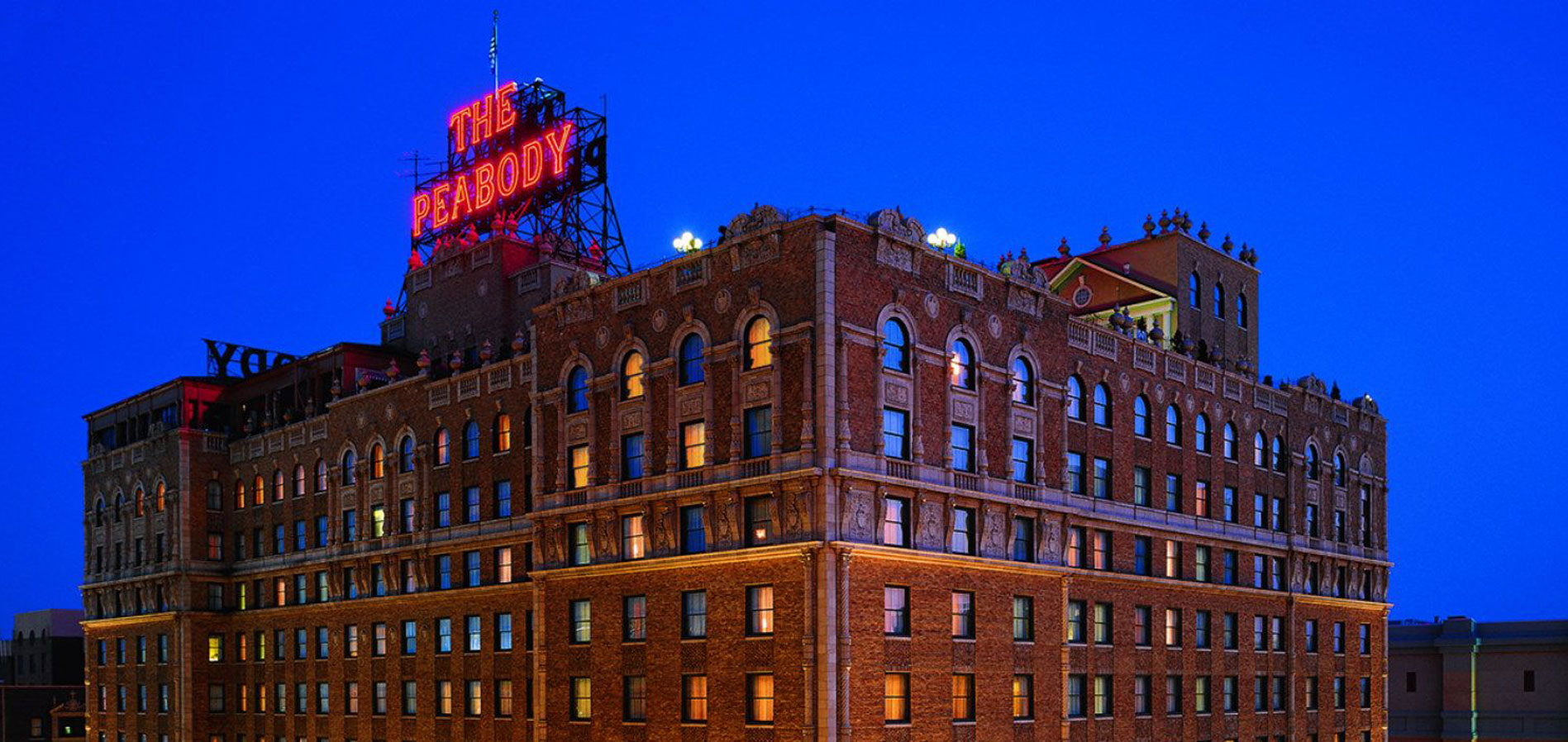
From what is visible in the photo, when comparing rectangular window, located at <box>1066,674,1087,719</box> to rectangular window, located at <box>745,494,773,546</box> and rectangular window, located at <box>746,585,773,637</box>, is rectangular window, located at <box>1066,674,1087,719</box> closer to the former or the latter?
rectangular window, located at <box>746,585,773,637</box>

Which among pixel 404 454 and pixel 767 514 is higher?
pixel 404 454

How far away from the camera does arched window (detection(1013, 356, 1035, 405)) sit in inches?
2443

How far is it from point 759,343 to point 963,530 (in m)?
10.8

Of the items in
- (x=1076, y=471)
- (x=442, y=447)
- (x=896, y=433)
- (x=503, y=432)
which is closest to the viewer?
(x=896, y=433)

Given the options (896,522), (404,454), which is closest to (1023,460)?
(896,522)

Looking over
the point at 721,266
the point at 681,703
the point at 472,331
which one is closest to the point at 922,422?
the point at 721,266

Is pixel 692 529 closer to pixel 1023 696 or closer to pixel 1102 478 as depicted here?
pixel 1023 696

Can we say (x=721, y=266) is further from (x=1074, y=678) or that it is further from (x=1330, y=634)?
(x=1330, y=634)

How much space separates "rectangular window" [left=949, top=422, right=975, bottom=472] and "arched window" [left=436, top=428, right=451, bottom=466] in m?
27.7

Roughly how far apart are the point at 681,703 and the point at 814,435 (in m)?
11.8

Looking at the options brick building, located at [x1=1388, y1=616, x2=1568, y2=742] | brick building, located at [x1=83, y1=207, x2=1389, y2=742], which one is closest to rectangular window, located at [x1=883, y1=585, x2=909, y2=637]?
brick building, located at [x1=83, y1=207, x2=1389, y2=742]

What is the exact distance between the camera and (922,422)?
185ft

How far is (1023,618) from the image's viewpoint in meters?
61.3

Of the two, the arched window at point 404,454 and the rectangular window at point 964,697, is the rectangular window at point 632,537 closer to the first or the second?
the rectangular window at point 964,697
